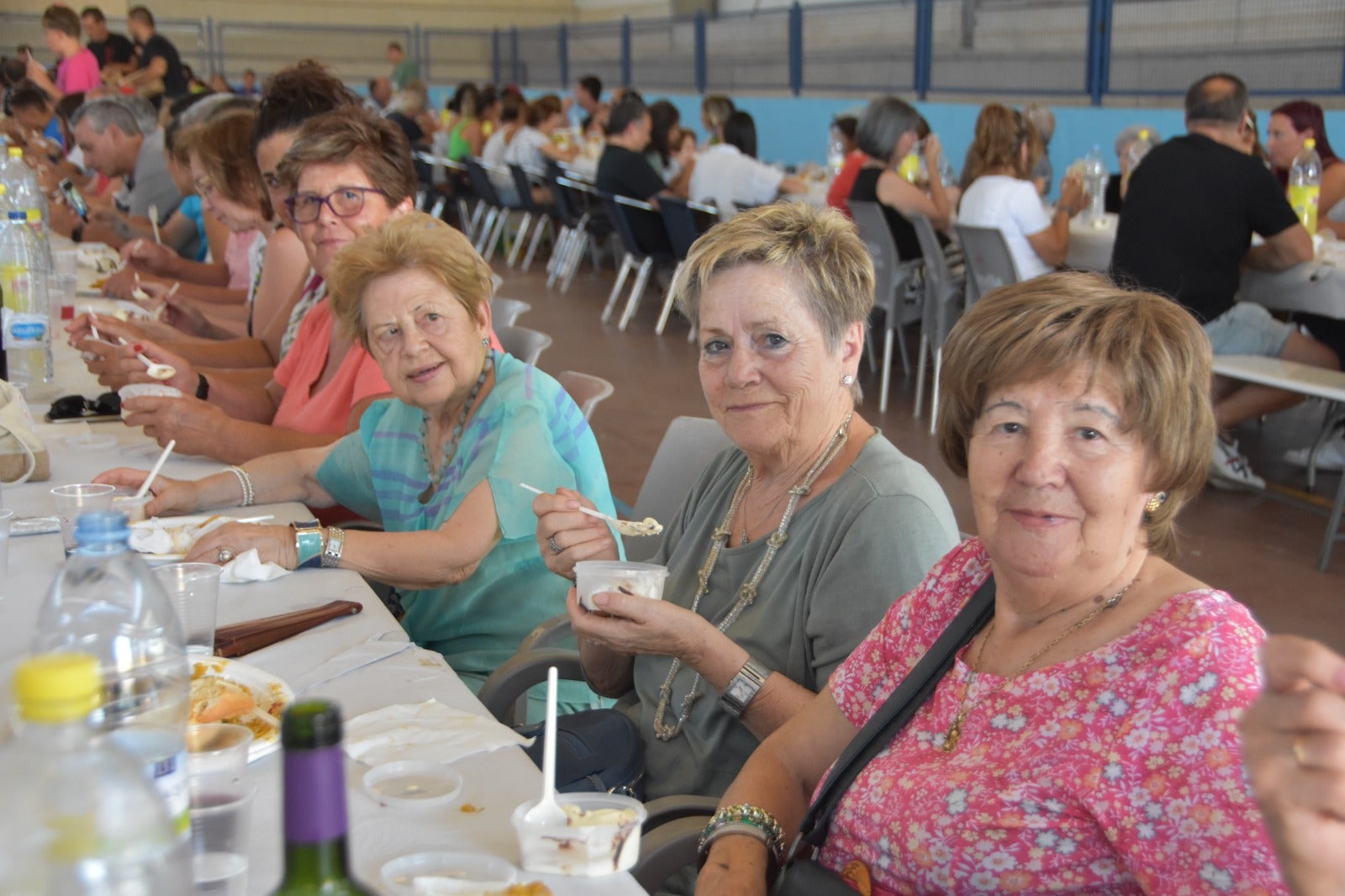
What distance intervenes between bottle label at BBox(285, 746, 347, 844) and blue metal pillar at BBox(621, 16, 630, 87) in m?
18.2

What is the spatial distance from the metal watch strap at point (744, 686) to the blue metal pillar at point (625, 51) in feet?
56.6

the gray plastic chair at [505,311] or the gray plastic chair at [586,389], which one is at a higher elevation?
the gray plastic chair at [505,311]

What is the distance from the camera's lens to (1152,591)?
53.8 inches

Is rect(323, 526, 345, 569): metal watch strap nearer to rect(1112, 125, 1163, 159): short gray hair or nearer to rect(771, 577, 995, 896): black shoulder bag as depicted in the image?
rect(771, 577, 995, 896): black shoulder bag

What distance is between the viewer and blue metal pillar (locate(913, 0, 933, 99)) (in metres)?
11.7

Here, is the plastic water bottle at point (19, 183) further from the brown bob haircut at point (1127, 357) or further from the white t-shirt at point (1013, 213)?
the brown bob haircut at point (1127, 357)

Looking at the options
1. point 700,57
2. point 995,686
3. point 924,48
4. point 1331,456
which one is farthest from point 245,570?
point 700,57

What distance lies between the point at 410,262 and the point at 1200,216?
146 inches

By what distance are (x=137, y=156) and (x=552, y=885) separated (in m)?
6.65


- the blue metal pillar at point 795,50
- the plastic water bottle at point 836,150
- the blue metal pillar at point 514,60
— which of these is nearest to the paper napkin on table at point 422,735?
the plastic water bottle at point 836,150

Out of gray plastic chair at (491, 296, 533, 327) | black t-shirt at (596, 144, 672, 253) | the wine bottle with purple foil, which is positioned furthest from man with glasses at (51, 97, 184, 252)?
the wine bottle with purple foil

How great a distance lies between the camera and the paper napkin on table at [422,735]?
1.45 meters

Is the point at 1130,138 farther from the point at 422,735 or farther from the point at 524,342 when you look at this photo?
the point at 422,735

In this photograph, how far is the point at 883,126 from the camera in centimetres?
702
